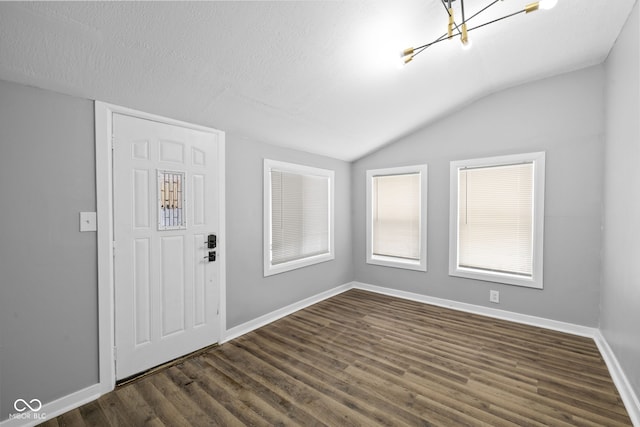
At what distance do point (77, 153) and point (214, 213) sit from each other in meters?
1.13

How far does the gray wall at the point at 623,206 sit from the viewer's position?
6.17 ft

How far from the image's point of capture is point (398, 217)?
4.28 metres

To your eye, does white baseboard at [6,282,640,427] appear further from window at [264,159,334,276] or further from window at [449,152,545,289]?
window at [264,159,334,276]

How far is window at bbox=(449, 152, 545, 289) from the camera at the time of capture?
3172mm

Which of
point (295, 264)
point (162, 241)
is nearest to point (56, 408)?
point (162, 241)

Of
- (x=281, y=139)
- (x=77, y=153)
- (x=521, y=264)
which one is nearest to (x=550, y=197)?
(x=521, y=264)

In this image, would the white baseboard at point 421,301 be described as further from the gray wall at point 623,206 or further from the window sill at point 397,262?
the window sill at point 397,262

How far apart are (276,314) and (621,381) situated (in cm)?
315

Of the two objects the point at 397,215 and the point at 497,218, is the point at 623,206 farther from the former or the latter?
the point at 397,215

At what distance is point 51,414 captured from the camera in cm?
182

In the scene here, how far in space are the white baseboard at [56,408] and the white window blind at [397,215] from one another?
3.72 metres

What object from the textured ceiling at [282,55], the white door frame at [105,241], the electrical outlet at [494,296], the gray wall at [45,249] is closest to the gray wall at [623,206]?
the textured ceiling at [282,55]

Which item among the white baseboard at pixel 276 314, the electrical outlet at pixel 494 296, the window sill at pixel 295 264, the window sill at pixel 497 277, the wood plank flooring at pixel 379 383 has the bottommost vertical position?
the wood plank flooring at pixel 379 383

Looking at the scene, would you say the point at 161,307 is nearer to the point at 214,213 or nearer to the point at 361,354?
the point at 214,213
